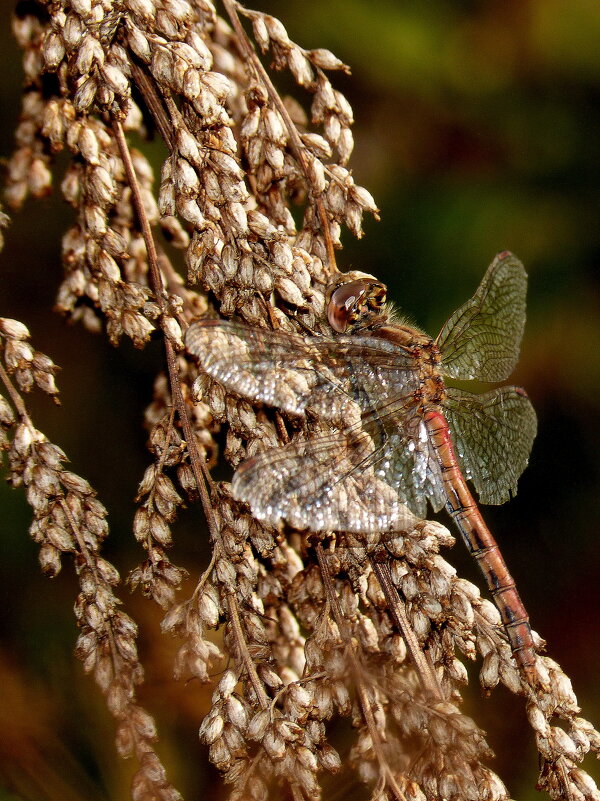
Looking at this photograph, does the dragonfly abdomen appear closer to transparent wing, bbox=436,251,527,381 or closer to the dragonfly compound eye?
transparent wing, bbox=436,251,527,381

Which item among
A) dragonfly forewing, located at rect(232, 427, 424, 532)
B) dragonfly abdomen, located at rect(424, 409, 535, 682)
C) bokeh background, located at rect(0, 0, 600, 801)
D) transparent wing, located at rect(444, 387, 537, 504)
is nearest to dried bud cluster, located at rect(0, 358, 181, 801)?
dragonfly forewing, located at rect(232, 427, 424, 532)

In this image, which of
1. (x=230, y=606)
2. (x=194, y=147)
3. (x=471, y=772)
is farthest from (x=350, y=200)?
(x=471, y=772)

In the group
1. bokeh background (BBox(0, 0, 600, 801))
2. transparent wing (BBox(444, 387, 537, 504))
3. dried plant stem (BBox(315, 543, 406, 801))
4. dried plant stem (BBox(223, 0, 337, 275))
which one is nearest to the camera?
dried plant stem (BBox(315, 543, 406, 801))

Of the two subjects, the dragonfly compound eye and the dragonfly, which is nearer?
the dragonfly

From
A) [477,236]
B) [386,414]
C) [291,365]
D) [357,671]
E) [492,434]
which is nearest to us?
[357,671]

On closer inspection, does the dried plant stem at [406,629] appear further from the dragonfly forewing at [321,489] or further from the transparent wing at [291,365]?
the transparent wing at [291,365]

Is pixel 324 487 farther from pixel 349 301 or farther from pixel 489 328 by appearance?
pixel 489 328

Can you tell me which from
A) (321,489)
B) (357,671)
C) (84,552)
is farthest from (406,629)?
(84,552)
